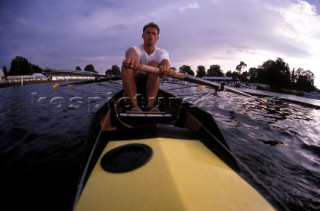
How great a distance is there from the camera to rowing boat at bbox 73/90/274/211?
1950 millimetres

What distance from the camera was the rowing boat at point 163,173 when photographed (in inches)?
76.8

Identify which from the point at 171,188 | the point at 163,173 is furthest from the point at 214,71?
the point at 171,188

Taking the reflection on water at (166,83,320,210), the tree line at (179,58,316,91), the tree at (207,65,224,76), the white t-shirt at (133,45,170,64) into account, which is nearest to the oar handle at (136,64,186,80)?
the white t-shirt at (133,45,170,64)

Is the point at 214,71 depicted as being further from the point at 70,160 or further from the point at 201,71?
the point at 70,160

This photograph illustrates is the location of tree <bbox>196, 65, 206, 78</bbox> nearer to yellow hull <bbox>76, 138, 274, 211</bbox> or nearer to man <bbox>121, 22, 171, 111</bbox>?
man <bbox>121, 22, 171, 111</bbox>

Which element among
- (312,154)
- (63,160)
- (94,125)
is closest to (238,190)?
(94,125)

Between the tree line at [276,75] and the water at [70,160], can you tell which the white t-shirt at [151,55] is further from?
the tree line at [276,75]

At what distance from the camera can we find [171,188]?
2.02 m

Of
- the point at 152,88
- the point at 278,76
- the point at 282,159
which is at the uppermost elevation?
the point at 278,76

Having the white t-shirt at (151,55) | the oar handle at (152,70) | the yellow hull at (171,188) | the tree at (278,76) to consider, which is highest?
the tree at (278,76)

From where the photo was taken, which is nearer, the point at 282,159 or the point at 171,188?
the point at 171,188

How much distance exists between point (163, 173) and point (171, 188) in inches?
10.0

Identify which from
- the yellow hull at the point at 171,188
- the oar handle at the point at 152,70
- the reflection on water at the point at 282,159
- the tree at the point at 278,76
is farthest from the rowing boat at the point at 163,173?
the tree at the point at 278,76

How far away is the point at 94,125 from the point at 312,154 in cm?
691
